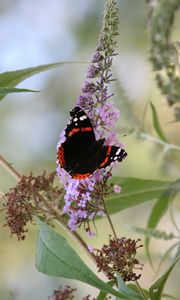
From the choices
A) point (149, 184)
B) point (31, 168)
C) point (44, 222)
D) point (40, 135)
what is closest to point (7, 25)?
point (40, 135)

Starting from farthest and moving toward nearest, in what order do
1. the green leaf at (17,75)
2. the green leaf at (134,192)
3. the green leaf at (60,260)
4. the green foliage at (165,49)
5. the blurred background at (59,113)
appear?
the blurred background at (59,113), the green leaf at (134,192), the green leaf at (17,75), the green foliage at (165,49), the green leaf at (60,260)

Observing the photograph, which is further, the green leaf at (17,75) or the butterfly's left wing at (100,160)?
the green leaf at (17,75)

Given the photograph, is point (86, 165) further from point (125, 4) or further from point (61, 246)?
point (125, 4)

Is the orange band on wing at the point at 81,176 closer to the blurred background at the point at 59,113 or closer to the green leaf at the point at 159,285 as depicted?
the green leaf at the point at 159,285

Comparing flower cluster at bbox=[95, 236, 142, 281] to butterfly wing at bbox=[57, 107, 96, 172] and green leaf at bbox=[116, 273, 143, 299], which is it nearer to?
green leaf at bbox=[116, 273, 143, 299]

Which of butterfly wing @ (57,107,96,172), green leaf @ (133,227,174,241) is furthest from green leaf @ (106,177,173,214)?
green leaf @ (133,227,174,241)

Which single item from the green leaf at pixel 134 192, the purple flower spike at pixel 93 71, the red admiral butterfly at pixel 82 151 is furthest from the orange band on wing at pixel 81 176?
the green leaf at pixel 134 192
